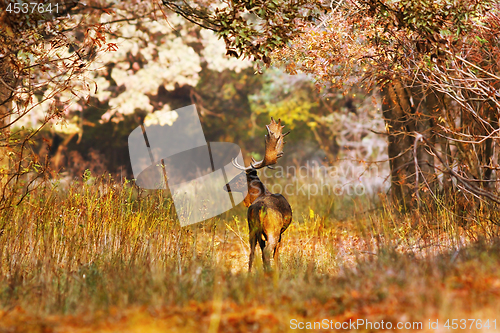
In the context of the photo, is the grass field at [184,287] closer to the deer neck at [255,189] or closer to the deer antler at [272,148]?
the deer neck at [255,189]

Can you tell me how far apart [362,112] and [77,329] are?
16.6 metres

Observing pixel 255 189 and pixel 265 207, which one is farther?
pixel 255 189

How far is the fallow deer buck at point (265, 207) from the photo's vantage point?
520 centimetres

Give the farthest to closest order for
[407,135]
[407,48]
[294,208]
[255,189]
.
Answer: [294,208]
[407,135]
[407,48]
[255,189]

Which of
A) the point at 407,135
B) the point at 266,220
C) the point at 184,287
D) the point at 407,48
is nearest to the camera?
the point at 184,287

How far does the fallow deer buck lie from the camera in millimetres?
5199

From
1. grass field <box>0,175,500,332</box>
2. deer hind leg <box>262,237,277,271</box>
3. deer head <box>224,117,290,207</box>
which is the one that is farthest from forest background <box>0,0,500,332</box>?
deer head <box>224,117,290,207</box>

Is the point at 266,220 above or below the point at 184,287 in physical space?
above

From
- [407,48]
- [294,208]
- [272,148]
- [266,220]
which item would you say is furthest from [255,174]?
[294,208]

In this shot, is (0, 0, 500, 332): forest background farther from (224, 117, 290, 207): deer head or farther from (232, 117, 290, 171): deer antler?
(232, 117, 290, 171): deer antler

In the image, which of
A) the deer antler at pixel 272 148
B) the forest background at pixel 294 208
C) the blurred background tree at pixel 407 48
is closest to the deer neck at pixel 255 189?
the deer antler at pixel 272 148

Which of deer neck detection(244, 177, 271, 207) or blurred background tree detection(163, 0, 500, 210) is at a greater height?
blurred background tree detection(163, 0, 500, 210)

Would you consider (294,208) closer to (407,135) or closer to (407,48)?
(407,135)

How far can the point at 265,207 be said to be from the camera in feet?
17.1
